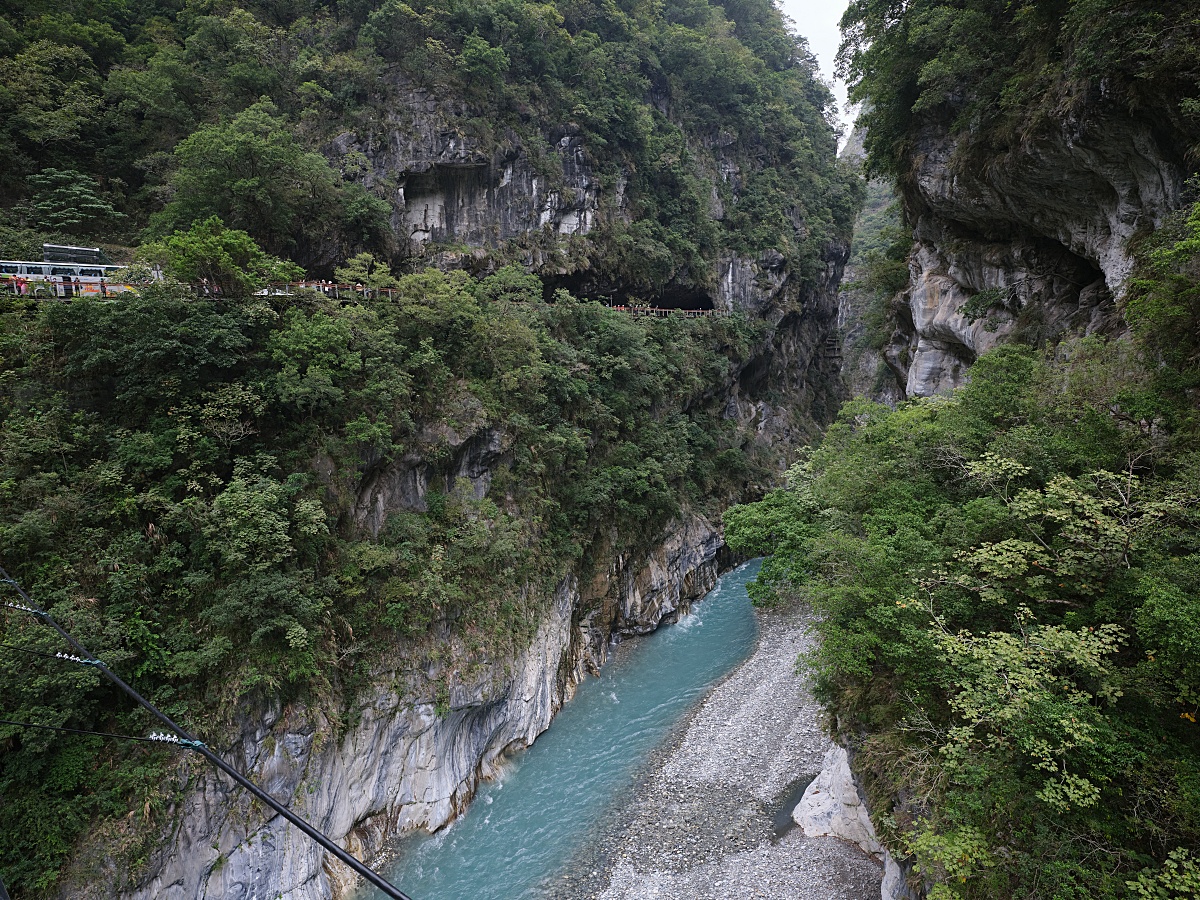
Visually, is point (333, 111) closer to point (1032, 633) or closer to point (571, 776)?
point (571, 776)

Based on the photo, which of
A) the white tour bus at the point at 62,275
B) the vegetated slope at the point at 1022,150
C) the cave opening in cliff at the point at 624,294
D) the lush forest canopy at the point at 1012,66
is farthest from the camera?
the cave opening in cliff at the point at 624,294

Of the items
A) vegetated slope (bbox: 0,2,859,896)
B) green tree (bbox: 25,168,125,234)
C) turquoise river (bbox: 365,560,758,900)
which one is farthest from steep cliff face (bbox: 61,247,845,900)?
green tree (bbox: 25,168,125,234)

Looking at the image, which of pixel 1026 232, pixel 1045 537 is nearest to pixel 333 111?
pixel 1026 232

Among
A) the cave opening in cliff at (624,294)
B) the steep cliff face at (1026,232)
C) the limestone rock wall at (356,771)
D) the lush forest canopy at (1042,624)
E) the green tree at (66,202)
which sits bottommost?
the limestone rock wall at (356,771)

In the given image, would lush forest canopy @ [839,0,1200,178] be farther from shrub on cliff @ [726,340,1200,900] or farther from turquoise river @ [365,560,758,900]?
turquoise river @ [365,560,758,900]

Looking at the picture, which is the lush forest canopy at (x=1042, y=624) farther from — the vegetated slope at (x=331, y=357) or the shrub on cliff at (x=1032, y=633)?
the vegetated slope at (x=331, y=357)

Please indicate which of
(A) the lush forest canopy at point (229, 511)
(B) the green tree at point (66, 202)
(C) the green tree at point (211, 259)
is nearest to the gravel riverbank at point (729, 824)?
(A) the lush forest canopy at point (229, 511)

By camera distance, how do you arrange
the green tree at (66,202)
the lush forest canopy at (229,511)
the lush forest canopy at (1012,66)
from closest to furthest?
the lush forest canopy at (229,511) < the lush forest canopy at (1012,66) < the green tree at (66,202)
